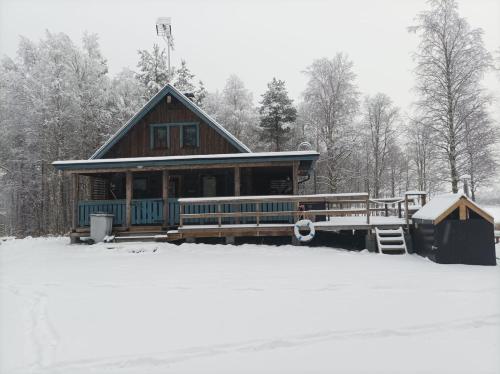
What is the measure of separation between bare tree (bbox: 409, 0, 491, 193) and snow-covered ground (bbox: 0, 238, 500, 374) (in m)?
11.7

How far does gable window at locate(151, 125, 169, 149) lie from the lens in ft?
50.2

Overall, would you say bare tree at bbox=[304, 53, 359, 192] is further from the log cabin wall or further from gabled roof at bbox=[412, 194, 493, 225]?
gabled roof at bbox=[412, 194, 493, 225]

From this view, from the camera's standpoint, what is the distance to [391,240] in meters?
10.1

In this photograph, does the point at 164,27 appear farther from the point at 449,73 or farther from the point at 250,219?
the point at 449,73

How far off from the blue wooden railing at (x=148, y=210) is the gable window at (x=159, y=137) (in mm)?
3562

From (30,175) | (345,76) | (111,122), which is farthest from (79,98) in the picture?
(345,76)

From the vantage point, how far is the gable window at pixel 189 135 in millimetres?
15258

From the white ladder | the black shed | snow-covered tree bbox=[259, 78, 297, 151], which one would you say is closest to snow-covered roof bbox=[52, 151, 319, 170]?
the white ladder

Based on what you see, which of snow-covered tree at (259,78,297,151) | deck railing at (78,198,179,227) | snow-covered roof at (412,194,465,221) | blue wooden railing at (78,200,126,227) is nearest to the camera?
snow-covered roof at (412,194,465,221)

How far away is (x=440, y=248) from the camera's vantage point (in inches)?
336

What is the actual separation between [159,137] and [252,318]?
12634mm

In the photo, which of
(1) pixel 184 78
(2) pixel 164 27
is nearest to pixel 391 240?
(2) pixel 164 27

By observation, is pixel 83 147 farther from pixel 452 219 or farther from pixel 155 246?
pixel 452 219

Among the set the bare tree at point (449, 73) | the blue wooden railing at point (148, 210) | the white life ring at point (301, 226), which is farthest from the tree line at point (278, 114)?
the white life ring at point (301, 226)
